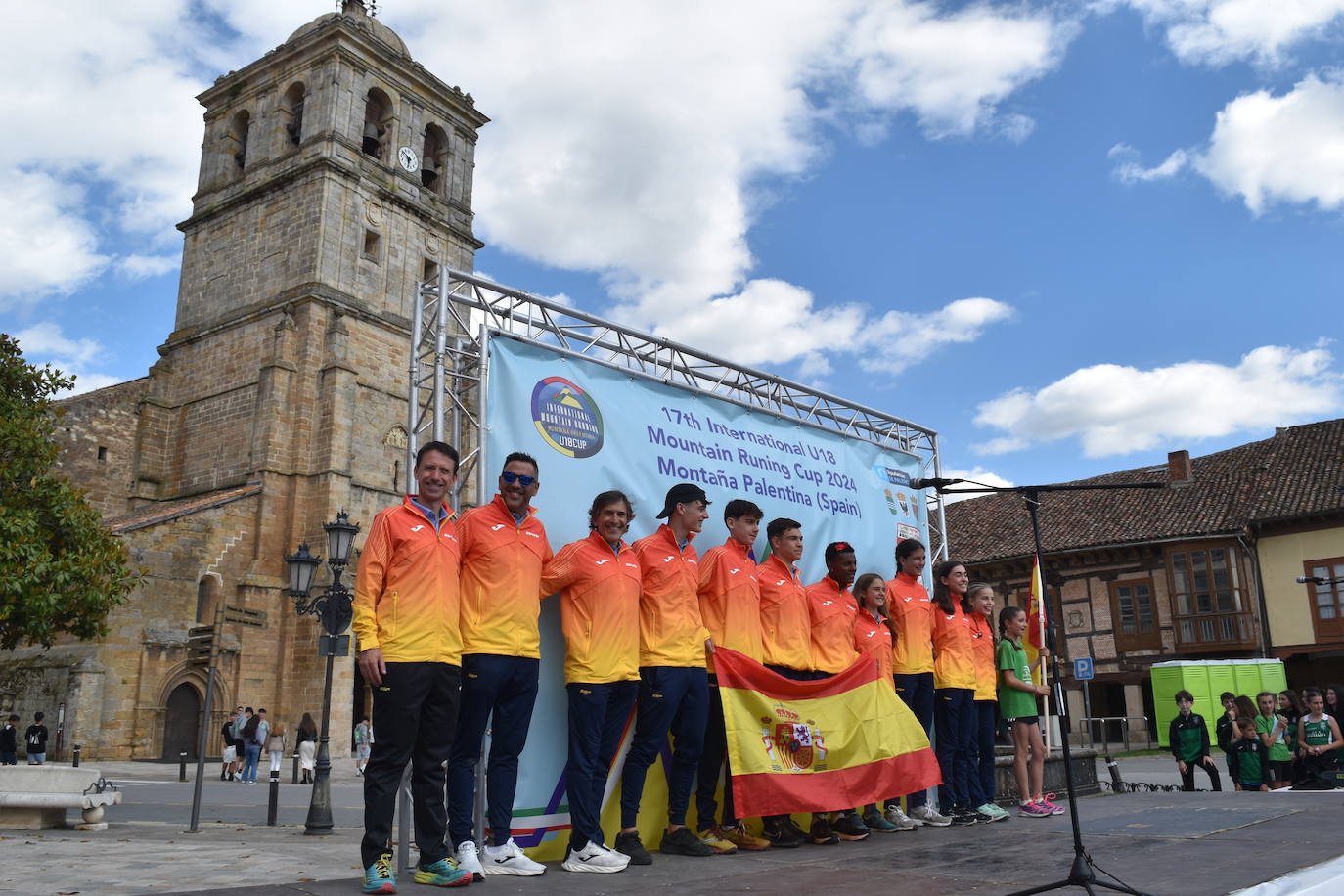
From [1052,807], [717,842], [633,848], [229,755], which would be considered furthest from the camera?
[229,755]

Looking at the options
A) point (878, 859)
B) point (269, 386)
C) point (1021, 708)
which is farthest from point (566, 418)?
point (269, 386)

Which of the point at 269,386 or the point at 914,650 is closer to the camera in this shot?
the point at 914,650

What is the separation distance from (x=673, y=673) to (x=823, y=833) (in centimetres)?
163

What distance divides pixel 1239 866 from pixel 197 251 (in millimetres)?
34380

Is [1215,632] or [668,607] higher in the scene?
[1215,632]

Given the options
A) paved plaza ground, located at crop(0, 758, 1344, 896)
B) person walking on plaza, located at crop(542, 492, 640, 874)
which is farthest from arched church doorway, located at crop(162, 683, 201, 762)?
person walking on plaza, located at crop(542, 492, 640, 874)

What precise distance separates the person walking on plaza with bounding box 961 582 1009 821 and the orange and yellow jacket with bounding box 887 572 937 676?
0.49 metres

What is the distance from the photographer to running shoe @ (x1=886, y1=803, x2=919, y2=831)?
23.0ft

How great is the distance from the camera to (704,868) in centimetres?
514

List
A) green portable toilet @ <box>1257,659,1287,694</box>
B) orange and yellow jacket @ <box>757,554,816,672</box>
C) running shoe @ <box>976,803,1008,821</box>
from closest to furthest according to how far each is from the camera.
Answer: orange and yellow jacket @ <box>757,554,816,672</box> → running shoe @ <box>976,803,1008,821</box> → green portable toilet @ <box>1257,659,1287,694</box>

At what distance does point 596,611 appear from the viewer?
5.51 metres

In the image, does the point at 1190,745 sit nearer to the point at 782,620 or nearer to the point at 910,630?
the point at 910,630

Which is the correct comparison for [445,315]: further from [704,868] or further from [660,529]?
[704,868]

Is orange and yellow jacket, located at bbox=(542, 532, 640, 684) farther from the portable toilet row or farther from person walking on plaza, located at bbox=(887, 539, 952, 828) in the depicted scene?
the portable toilet row
